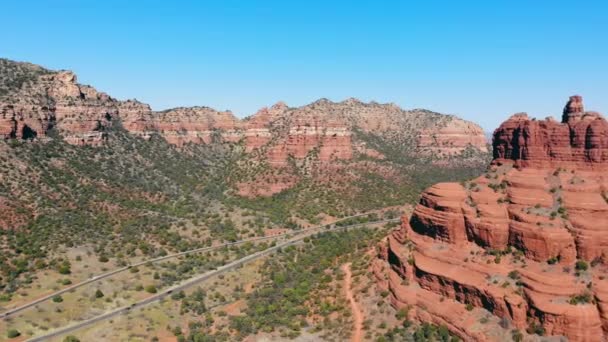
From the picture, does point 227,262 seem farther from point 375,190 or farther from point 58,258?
point 375,190

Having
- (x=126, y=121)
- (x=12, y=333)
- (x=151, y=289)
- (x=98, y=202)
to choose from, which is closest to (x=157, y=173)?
(x=126, y=121)

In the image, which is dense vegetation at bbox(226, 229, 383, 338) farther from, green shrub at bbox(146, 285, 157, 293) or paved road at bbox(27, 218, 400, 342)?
green shrub at bbox(146, 285, 157, 293)

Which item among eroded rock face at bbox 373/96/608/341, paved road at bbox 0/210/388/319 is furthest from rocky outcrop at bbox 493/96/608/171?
paved road at bbox 0/210/388/319

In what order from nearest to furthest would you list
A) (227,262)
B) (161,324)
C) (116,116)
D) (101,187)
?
1. (161,324)
2. (227,262)
3. (101,187)
4. (116,116)

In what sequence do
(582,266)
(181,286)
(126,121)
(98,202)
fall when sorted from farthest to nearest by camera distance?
1. (126,121)
2. (98,202)
3. (181,286)
4. (582,266)

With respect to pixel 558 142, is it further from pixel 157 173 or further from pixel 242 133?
pixel 242 133

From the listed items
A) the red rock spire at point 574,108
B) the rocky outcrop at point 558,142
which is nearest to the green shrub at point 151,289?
the rocky outcrop at point 558,142

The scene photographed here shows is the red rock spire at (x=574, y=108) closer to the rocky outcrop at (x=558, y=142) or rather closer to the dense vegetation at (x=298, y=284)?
the rocky outcrop at (x=558, y=142)

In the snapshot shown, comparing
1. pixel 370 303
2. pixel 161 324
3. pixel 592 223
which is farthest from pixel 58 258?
pixel 592 223
